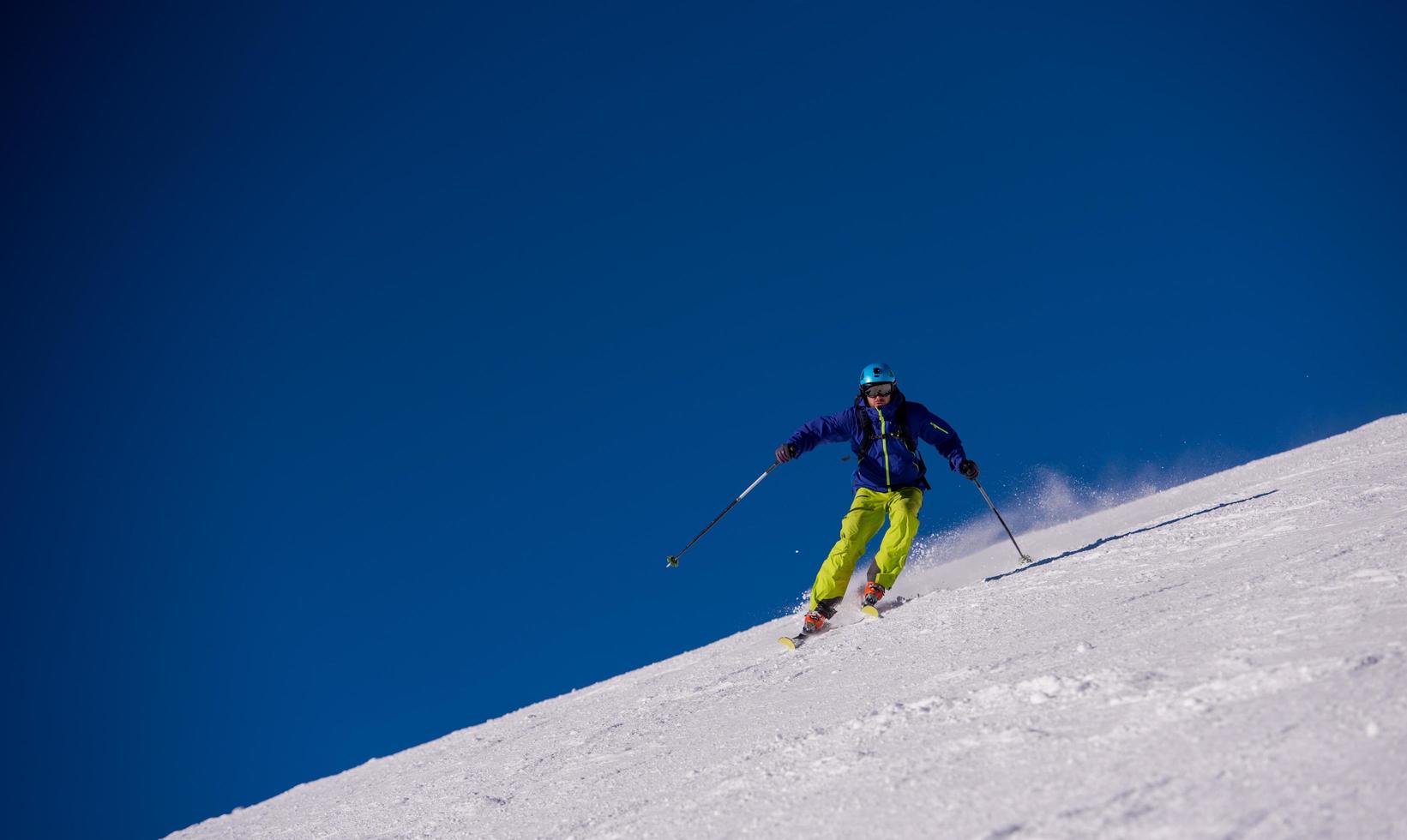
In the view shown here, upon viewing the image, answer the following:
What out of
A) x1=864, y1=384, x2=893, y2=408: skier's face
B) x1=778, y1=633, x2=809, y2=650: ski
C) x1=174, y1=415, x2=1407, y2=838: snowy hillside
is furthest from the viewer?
x1=864, y1=384, x2=893, y2=408: skier's face

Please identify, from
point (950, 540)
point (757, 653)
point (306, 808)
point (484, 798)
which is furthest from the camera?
point (950, 540)

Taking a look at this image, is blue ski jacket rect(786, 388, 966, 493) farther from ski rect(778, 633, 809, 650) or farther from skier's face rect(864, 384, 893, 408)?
ski rect(778, 633, 809, 650)

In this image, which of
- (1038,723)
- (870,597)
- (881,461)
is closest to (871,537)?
(870,597)


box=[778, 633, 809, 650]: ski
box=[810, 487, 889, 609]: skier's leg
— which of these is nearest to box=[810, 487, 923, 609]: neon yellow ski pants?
box=[810, 487, 889, 609]: skier's leg

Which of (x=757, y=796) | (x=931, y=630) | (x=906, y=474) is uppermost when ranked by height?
(x=906, y=474)

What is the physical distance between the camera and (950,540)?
14312 mm

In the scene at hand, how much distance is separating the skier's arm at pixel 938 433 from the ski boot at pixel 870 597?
61.5 inches

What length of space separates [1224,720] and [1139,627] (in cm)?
150

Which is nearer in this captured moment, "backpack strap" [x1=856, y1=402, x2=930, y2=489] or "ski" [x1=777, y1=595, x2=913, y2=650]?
"ski" [x1=777, y1=595, x2=913, y2=650]

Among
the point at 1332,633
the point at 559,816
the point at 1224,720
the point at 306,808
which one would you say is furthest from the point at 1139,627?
the point at 306,808

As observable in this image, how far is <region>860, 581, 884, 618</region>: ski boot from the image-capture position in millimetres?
8141

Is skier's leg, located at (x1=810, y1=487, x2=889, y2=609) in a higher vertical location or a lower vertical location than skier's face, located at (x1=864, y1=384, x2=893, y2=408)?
lower

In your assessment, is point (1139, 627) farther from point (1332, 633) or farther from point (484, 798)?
point (484, 798)

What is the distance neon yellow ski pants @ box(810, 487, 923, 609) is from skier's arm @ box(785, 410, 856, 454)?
61 centimetres
